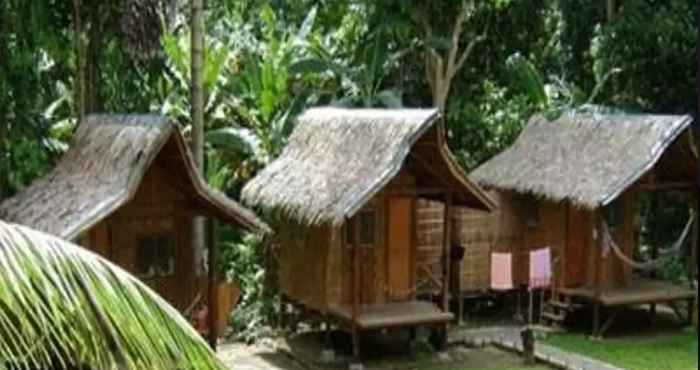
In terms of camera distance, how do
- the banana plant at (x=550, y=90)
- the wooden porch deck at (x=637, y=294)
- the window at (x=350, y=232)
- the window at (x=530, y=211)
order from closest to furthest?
the window at (x=350, y=232) → the wooden porch deck at (x=637, y=294) → the window at (x=530, y=211) → the banana plant at (x=550, y=90)

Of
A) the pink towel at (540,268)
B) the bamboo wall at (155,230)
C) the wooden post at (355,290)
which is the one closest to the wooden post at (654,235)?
the pink towel at (540,268)

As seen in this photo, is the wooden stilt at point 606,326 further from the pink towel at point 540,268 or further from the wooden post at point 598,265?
the pink towel at point 540,268

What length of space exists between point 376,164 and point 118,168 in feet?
9.99

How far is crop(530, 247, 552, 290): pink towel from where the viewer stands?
44.6ft

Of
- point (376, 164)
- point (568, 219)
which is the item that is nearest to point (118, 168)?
point (376, 164)

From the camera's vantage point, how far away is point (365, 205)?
12.6 m

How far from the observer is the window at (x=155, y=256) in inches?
464

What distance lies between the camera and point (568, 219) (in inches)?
578

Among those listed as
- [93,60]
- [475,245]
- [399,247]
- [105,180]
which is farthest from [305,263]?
[93,60]

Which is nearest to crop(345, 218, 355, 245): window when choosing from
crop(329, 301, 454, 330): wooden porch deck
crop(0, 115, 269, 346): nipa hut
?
crop(329, 301, 454, 330): wooden porch deck

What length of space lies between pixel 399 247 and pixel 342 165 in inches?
50.2

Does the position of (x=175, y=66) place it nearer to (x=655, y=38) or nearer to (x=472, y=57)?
(x=472, y=57)

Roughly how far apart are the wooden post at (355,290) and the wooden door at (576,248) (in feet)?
11.2

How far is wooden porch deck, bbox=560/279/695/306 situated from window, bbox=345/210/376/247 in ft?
10.00
